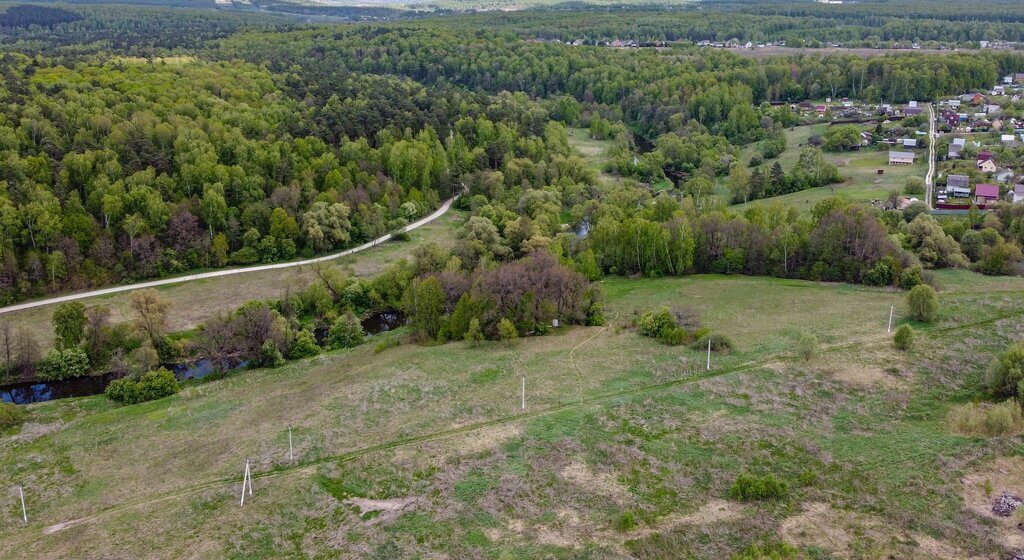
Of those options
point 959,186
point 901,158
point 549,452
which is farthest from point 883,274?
point 901,158

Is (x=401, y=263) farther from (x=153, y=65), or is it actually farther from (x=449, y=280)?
(x=153, y=65)

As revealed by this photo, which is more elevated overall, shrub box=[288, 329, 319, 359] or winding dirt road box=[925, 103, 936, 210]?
winding dirt road box=[925, 103, 936, 210]

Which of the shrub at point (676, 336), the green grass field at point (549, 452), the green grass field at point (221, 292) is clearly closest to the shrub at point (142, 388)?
the green grass field at point (549, 452)

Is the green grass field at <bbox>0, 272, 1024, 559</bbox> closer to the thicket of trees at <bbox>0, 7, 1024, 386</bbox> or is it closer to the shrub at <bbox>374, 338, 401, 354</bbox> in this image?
the shrub at <bbox>374, 338, 401, 354</bbox>

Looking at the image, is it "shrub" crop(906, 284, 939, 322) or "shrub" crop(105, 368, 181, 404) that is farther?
"shrub" crop(906, 284, 939, 322)

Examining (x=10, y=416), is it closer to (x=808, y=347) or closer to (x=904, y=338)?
(x=808, y=347)

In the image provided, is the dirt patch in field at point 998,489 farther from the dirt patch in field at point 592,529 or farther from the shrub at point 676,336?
the shrub at point 676,336

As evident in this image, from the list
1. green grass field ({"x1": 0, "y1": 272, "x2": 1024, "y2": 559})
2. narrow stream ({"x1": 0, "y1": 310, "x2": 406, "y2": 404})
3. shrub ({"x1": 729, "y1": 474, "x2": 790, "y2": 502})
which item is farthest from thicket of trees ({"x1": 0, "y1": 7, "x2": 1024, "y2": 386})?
shrub ({"x1": 729, "y1": 474, "x2": 790, "y2": 502})
